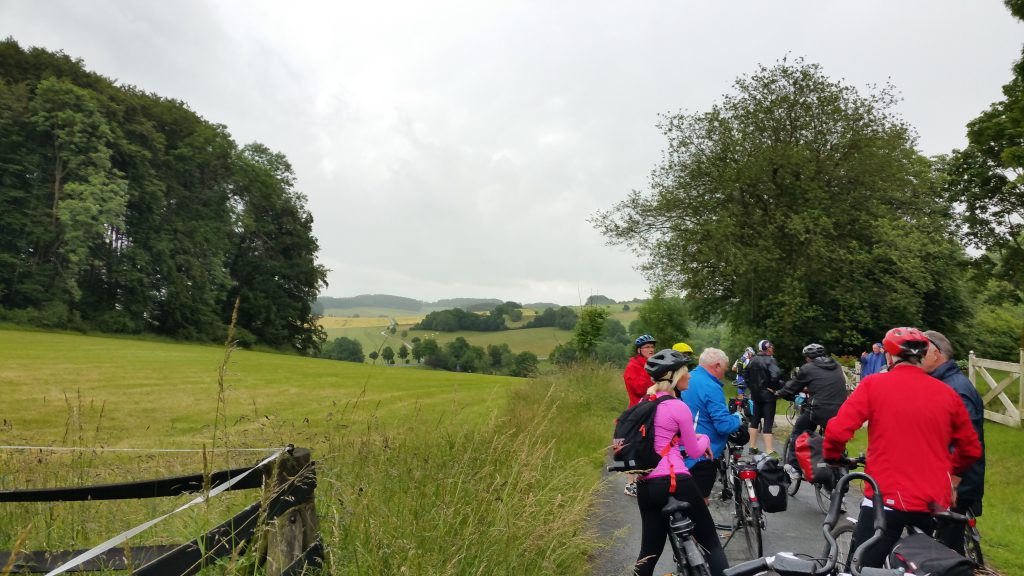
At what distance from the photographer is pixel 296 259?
2431 inches

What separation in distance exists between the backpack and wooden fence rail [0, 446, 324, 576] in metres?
2.20

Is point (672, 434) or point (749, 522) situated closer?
point (672, 434)

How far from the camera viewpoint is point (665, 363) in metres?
4.86

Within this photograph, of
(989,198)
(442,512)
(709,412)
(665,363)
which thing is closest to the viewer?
(442,512)

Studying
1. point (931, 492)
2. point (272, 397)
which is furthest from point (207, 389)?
point (931, 492)

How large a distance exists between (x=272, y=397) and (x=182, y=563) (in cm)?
1988

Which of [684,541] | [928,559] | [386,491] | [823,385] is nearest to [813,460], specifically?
[684,541]

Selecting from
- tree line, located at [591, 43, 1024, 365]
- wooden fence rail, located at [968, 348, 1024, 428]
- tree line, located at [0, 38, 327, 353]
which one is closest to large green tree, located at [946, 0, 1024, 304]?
tree line, located at [591, 43, 1024, 365]

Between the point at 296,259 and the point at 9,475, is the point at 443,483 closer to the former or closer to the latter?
the point at 9,475

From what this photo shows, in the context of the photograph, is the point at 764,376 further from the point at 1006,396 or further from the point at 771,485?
the point at 1006,396

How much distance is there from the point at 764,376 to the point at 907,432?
24.9 ft

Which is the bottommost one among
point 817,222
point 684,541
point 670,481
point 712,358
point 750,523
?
point 750,523

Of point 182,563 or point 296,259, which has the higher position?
point 296,259

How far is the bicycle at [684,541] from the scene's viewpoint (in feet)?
15.2
